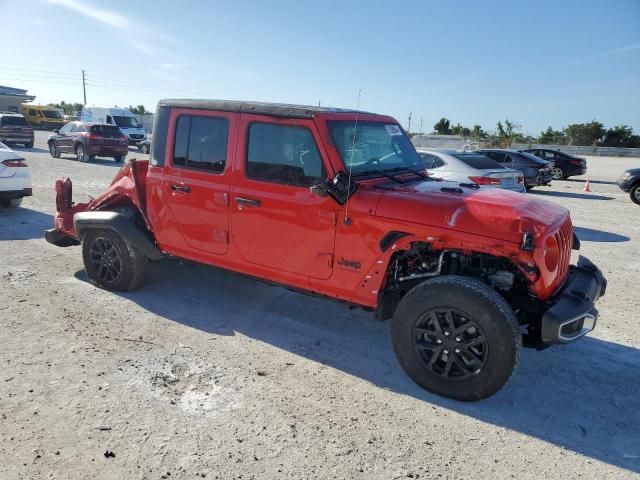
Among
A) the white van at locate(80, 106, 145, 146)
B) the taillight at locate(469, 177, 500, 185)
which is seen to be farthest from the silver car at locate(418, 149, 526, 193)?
the white van at locate(80, 106, 145, 146)

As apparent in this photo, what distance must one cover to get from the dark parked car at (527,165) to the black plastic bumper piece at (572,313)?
13.0m

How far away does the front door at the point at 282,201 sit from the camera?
3.98m

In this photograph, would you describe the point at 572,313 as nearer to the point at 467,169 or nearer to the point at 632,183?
the point at 467,169

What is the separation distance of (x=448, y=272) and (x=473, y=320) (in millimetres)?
531

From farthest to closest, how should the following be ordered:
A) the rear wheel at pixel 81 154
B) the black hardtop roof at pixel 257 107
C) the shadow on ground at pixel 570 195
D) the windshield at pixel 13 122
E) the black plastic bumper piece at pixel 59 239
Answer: the windshield at pixel 13 122 < the rear wheel at pixel 81 154 < the shadow on ground at pixel 570 195 < the black plastic bumper piece at pixel 59 239 < the black hardtop roof at pixel 257 107

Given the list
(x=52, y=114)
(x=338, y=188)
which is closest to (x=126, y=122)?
(x=52, y=114)

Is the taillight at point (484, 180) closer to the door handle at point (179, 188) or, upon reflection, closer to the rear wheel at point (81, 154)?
the door handle at point (179, 188)

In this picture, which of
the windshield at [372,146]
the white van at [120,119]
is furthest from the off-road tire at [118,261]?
the white van at [120,119]

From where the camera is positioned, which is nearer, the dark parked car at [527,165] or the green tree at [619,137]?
the dark parked car at [527,165]

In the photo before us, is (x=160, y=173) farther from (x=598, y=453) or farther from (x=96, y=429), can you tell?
(x=598, y=453)

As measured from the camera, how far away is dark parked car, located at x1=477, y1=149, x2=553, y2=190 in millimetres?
16125

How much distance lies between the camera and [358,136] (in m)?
4.29

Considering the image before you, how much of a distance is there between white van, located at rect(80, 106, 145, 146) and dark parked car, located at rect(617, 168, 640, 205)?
2454 cm

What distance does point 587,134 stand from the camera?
5456 cm
